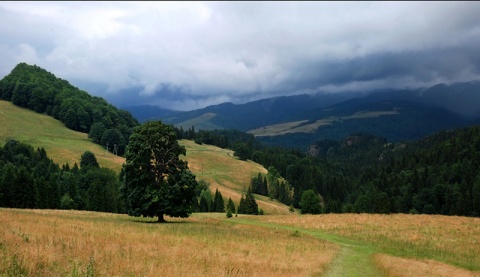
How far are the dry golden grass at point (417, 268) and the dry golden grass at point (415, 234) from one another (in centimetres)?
245

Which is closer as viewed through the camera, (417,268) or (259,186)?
(417,268)

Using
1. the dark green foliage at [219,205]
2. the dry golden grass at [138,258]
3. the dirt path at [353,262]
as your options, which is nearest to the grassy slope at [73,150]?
the dark green foliage at [219,205]

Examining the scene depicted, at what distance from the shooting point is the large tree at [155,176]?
1741 inches

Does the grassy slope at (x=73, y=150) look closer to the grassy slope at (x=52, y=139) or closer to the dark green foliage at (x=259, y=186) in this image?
the grassy slope at (x=52, y=139)

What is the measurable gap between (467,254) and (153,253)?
26.7m

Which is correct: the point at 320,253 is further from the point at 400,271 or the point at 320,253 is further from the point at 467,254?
the point at 467,254

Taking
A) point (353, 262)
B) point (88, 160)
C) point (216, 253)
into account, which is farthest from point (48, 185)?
point (353, 262)

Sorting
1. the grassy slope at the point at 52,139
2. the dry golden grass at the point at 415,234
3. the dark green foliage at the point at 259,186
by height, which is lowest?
the dark green foliage at the point at 259,186

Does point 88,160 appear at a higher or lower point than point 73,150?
lower

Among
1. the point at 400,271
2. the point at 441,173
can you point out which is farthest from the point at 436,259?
the point at 441,173

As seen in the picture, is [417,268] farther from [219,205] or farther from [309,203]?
[219,205]

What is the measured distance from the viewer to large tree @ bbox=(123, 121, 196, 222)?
4422 centimetres

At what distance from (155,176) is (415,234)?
102 feet

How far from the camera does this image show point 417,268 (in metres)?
23.8
